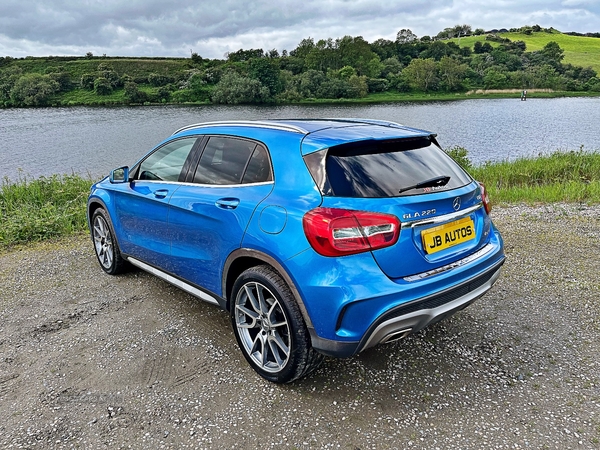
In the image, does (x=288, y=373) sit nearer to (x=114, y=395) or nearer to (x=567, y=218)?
(x=114, y=395)

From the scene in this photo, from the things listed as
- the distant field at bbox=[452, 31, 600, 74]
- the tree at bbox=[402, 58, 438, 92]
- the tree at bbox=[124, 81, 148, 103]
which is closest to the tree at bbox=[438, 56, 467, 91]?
the tree at bbox=[402, 58, 438, 92]

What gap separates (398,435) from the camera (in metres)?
2.38

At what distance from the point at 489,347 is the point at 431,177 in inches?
57.9

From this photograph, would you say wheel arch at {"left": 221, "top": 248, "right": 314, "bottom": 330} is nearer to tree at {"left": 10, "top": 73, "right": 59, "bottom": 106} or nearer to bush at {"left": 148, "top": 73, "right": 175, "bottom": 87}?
tree at {"left": 10, "top": 73, "right": 59, "bottom": 106}

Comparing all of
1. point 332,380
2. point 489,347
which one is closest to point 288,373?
point 332,380

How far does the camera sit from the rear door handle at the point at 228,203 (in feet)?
9.43

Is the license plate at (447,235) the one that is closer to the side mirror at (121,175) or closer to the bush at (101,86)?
the side mirror at (121,175)

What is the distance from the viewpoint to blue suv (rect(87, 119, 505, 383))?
2.32 metres

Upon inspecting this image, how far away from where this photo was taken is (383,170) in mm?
2582

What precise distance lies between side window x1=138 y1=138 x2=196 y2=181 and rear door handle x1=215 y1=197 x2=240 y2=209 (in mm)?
791

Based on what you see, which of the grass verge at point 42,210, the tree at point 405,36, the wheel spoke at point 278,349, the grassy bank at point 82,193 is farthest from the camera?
the tree at point 405,36

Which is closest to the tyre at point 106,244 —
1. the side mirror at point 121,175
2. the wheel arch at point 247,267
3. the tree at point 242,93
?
the side mirror at point 121,175

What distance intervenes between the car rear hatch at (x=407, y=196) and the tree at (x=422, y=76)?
3293 inches

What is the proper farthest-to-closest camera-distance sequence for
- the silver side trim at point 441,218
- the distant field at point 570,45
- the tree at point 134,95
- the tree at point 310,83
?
the distant field at point 570,45
the tree at point 310,83
the tree at point 134,95
the silver side trim at point 441,218
